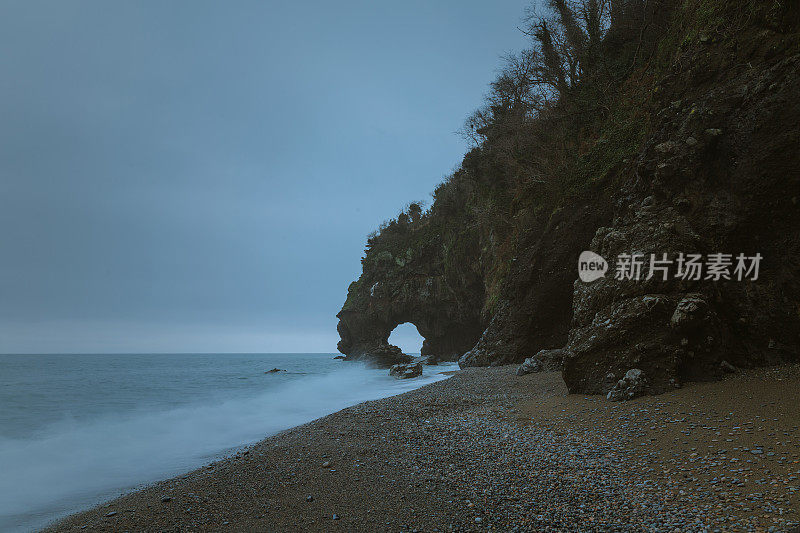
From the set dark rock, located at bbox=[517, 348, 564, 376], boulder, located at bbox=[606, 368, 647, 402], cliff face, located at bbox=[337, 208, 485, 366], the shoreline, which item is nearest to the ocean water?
the shoreline

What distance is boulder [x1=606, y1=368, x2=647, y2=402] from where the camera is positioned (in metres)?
7.49

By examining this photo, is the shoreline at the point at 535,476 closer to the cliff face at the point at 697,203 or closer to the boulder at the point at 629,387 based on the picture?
the boulder at the point at 629,387

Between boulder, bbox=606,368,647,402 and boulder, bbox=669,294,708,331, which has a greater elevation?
boulder, bbox=669,294,708,331

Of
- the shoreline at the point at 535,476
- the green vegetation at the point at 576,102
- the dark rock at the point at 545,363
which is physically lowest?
the shoreline at the point at 535,476

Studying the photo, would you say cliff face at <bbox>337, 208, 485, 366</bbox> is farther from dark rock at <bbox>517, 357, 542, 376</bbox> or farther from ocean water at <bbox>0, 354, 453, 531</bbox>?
dark rock at <bbox>517, 357, 542, 376</bbox>

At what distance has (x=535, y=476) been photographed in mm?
5199

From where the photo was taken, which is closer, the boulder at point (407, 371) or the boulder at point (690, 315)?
the boulder at point (690, 315)

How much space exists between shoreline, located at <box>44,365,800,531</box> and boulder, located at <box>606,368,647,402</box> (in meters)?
0.23

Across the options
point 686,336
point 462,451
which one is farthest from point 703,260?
point 462,451

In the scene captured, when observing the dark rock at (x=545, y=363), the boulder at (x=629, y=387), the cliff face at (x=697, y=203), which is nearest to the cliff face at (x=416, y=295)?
the dark rock at (x=545, y=363)

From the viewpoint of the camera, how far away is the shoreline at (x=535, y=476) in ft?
13.5

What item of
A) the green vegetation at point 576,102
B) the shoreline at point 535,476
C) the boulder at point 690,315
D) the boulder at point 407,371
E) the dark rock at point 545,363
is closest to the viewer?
the shoreline at point 535,476

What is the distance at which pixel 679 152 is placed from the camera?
9.20 meters

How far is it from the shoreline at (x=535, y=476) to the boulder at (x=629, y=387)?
227 mm
